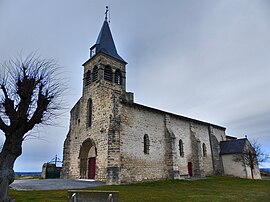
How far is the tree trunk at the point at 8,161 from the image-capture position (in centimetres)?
727

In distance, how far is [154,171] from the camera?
19891 mm

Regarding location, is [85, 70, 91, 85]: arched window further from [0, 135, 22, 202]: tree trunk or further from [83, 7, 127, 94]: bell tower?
[0, 135, 22, 202]: tree trunk

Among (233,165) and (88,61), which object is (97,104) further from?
(233,165)

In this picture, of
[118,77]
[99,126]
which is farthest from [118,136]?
[118,77]

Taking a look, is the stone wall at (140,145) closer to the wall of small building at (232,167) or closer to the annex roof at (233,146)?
the wall of small building at (232,167)

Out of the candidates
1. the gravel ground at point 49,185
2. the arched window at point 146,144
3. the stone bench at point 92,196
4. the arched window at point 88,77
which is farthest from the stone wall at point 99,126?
the stone bench at point 92,196

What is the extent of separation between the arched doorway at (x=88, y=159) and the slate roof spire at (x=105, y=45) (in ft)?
29.8

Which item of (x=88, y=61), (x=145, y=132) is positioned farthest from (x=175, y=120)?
(x=88, y=61)

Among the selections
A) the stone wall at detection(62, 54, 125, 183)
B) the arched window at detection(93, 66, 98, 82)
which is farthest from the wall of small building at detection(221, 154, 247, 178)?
the arched window at detection(93, 66, 98, 82)

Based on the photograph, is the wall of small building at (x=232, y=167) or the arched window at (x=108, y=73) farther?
the wall of small building at (x=232, y=167)

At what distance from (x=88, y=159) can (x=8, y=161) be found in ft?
43.7

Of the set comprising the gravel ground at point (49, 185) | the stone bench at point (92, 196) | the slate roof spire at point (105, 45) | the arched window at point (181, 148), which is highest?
the slate roof spire at point (105, 45)

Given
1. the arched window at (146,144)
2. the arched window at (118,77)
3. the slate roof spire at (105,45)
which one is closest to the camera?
the arched window at (146,144)

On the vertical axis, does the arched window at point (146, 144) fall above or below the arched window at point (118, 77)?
below
